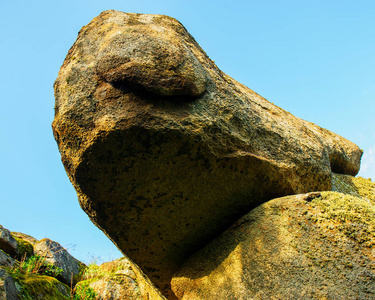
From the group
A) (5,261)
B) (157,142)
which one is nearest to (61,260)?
(5,261)

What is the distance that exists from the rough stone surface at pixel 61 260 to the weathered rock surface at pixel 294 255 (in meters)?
3.94

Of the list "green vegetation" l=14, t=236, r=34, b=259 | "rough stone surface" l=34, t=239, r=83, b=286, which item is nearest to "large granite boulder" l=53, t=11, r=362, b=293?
"rough stone surface" l=34, t=239, r=83, b=286

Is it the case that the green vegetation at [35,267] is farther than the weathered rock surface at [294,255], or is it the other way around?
the green vegetation at [35,267]

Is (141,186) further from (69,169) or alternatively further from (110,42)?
(110,42)

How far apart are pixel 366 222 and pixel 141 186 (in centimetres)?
204

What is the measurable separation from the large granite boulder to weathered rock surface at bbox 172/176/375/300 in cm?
32

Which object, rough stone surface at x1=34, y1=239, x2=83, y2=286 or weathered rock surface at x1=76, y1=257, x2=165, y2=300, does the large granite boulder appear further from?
rough stone surface at x1=34, y1=239, x2=83, y2=286

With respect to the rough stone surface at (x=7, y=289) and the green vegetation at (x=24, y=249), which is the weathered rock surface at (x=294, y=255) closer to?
the rough stone surface at (x=7, y=289)

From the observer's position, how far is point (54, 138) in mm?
2961

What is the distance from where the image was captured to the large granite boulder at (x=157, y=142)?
2557mm

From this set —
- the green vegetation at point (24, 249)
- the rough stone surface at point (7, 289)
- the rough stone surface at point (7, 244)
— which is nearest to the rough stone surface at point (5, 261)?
the rough stone surface at point (7, 244)

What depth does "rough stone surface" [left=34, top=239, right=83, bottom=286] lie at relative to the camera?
6121 millimetres

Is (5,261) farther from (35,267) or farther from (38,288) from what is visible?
(38,288)

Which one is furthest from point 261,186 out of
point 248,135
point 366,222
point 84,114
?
point 84,114
